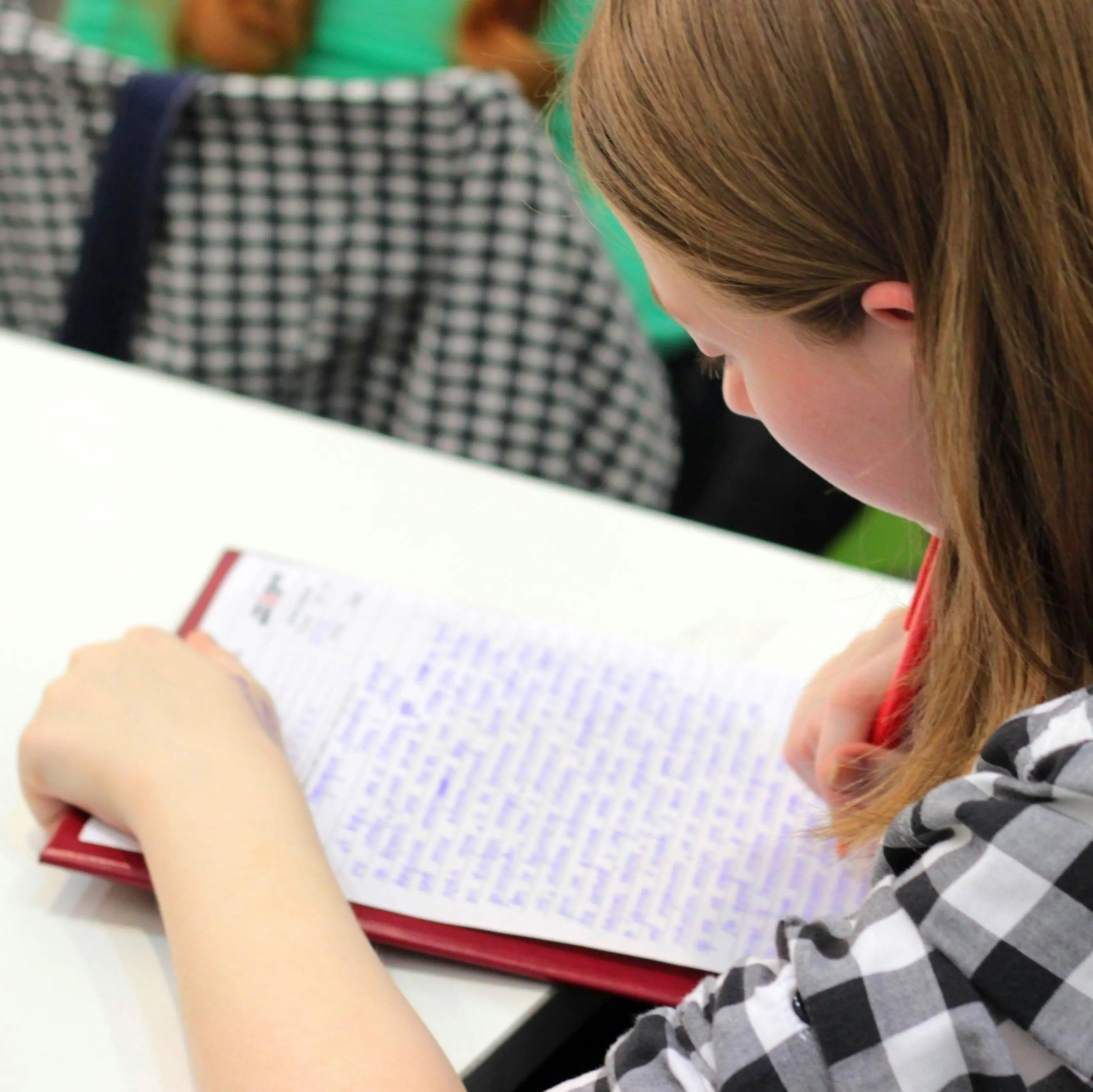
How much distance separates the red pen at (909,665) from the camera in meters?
0.62

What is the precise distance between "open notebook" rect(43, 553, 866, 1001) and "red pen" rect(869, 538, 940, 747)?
56 mm

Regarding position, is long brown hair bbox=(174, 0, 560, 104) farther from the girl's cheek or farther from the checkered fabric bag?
the girl's cheek

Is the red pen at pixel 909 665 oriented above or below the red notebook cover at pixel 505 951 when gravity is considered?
above

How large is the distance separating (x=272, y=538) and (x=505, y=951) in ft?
1.15

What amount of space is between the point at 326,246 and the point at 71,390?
0.85ft

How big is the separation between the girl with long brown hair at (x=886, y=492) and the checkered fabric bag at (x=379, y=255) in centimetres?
51

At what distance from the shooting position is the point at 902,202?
17.2 inches

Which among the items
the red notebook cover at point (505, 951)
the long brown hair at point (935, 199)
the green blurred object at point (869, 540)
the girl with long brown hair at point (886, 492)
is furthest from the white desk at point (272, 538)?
the green blurred object at point (869, 540)

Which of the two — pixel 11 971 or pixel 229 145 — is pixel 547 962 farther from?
pixel 229 145

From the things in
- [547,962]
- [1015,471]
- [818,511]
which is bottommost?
[818,511]

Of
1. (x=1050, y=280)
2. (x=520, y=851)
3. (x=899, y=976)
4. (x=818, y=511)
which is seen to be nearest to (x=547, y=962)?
(x=520, y=851)

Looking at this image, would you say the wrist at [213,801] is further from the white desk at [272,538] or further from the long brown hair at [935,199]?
the long brown hair at [935,199]

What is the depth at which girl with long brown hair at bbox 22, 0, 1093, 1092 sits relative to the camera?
0.41 meters

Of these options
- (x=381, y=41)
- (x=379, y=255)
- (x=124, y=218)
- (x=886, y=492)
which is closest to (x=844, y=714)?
(x=886, y=492)
